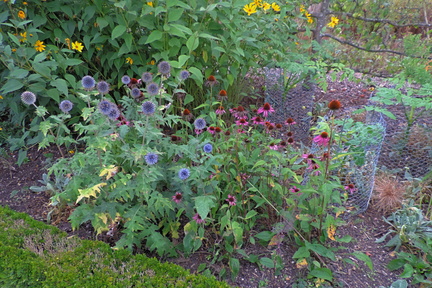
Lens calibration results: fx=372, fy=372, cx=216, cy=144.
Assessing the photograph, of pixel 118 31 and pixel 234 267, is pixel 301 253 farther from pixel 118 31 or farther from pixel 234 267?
pixel 118 31

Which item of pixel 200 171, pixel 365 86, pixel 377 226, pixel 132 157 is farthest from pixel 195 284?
pixel 365 86

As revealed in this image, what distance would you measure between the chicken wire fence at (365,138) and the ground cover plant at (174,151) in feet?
0.20

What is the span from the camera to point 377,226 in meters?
2.71

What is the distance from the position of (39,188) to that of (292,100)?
8.44ft

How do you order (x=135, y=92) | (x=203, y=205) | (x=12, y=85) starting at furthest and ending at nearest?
(x=12, y=85) < (x=135, y=92) < (x=203, y=205)

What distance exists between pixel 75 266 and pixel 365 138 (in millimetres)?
2175

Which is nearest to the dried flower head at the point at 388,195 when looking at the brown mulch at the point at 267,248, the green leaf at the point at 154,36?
the brown mulch at the point at 267,248

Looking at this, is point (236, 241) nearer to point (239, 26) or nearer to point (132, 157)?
point (132, 157)

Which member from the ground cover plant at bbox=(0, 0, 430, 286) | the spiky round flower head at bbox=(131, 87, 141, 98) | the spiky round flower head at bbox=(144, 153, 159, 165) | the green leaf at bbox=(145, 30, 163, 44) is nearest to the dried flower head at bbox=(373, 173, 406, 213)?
the ground cover plant at bbox=(0, 0, 430, 286)

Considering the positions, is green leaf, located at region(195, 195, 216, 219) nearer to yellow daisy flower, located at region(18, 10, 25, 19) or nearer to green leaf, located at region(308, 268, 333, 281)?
green leaf, located at region(308, 268, 333, 281)

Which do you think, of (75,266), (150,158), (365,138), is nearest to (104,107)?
(150,158)

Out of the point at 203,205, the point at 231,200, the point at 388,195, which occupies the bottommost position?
the point at 388,195

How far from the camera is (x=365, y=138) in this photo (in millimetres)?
2812

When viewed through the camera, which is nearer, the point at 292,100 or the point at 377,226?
the point at 377,226
